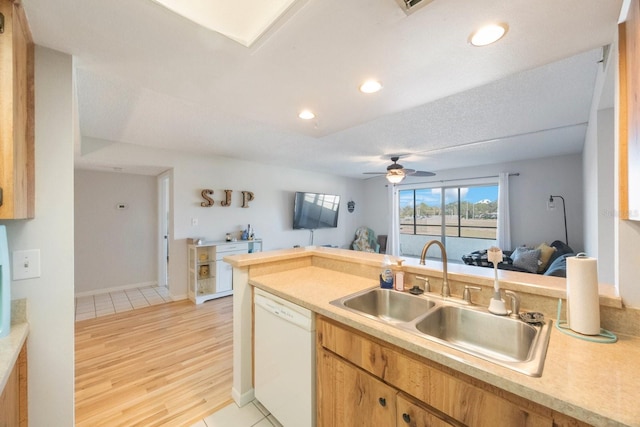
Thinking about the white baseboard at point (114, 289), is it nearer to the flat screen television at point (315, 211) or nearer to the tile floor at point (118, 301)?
the tile floor at point (118, 301)

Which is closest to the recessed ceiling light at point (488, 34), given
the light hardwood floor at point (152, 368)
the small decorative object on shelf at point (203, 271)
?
the light hardwood floor at point (152, 368)

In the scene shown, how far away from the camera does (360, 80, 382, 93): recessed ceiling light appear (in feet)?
5.15

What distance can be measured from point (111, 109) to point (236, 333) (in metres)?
2.36

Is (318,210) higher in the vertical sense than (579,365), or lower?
higher

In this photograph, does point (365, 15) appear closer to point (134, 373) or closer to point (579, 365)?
point (579, 365)

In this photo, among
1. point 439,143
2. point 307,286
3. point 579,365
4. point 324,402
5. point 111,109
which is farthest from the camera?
point 439,143

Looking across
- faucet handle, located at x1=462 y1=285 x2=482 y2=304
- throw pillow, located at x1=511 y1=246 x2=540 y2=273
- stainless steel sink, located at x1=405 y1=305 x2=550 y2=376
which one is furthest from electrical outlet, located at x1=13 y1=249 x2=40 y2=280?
throw pillow, located at x1=511 y1=246 x2=540 y2=273

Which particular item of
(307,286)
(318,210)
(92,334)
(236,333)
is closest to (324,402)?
(307,286)

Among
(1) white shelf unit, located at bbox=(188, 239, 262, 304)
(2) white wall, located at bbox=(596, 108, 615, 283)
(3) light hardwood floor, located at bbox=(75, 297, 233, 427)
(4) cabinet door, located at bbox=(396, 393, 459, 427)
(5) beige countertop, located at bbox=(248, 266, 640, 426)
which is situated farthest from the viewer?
(1) white shelf unit, located at bbox=(188, 239, 262, 304)

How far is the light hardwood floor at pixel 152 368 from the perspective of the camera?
1.78 meters

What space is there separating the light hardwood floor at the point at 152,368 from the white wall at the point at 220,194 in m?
1.04

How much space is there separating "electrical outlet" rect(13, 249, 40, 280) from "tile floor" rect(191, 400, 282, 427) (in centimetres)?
130

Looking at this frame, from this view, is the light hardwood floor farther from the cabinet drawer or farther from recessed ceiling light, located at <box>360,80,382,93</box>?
recessed ceiling light, located at <box>360,80,382,93</box>

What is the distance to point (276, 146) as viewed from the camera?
3.80m
